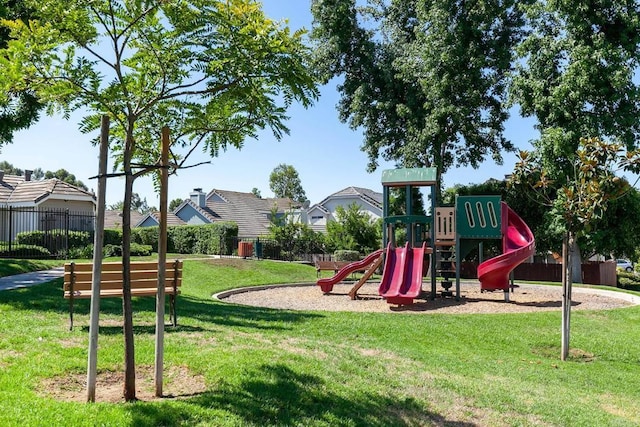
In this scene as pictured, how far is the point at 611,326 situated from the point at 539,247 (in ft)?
59.8

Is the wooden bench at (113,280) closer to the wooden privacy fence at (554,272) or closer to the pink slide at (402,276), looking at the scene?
the pink slide at (402,276)

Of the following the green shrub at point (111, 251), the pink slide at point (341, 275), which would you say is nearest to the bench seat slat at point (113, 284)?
the pink slide at point (341, 275)

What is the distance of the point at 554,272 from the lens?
28.5m

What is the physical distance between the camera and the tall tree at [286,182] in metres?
89.5

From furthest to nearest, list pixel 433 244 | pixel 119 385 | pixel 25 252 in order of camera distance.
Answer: pixel 25 252 → pixel 433 244 → pixel 119 385

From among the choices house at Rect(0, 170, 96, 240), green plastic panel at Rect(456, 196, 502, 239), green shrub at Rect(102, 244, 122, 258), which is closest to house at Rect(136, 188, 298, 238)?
house at Rect(0, 170, 96, 240)

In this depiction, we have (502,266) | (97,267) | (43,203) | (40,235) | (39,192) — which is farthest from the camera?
(39,192)

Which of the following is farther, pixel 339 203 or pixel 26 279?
pixel 339 203

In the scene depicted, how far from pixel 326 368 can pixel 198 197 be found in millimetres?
43964

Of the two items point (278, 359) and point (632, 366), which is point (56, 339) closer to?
point (278, 359)

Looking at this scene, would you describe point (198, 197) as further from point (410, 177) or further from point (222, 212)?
point (410, 177)

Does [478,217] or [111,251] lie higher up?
[478,217]

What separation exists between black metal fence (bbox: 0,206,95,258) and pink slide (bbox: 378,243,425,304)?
16030 mm

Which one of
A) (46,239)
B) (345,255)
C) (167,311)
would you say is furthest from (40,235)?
(167,311)
